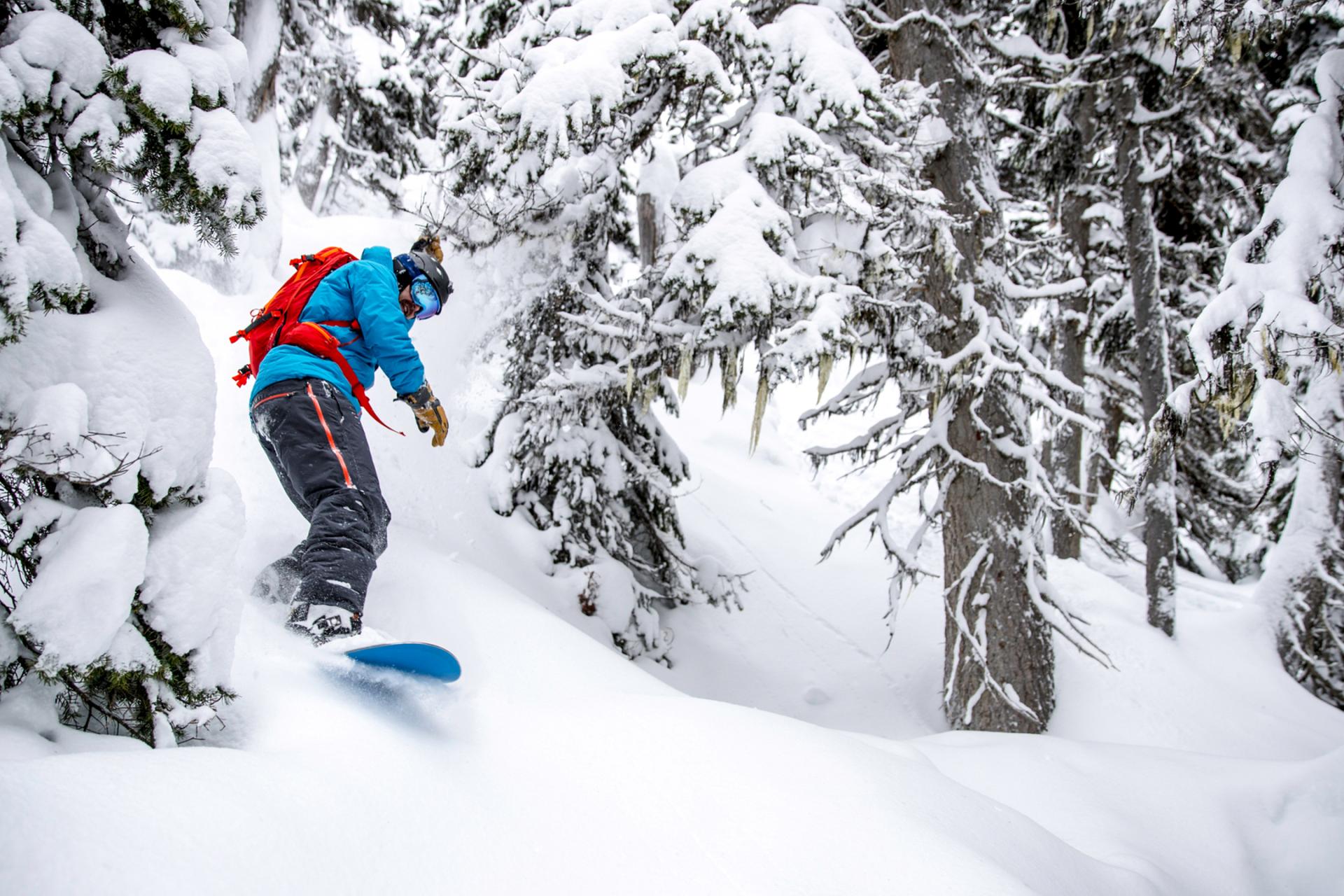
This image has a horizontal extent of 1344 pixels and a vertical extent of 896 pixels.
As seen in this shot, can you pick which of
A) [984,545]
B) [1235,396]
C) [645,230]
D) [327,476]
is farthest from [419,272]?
[645,230]

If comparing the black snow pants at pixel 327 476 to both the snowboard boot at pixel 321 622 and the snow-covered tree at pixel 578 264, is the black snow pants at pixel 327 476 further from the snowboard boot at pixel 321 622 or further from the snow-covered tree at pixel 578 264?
the snow-covered tree at pixel 578 264

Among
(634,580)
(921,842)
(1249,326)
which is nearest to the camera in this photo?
(921,842)

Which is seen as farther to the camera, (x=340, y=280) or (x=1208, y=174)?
(x=1208, y=174)

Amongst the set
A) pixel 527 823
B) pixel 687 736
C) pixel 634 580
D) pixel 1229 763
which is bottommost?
pixel 634 580

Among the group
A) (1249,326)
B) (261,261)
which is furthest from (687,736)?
(261,261)

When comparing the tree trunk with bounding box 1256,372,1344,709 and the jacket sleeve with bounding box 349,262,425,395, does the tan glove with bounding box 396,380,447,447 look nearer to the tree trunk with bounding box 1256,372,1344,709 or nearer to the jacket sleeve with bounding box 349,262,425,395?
the jacket sleeve with bounding box 349,262,425,395

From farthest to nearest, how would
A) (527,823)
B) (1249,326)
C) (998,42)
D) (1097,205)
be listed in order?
(1097,205), (998,42), (1249,326), (527,823)

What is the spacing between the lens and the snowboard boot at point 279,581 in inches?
121

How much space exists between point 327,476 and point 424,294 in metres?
1.26

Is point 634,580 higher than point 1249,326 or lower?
lower

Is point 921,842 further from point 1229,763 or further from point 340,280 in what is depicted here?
point 340,280

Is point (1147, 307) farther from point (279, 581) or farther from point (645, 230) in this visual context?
point (279, 581)

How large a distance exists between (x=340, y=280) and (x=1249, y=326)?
17.6 feet

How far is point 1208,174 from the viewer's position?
28.7 feet
